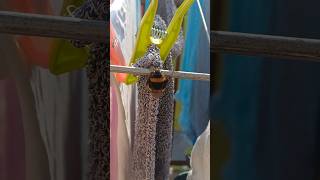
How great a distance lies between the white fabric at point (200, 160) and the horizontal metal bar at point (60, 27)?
33cm

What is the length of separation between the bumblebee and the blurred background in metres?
0.17

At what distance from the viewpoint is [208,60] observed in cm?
128

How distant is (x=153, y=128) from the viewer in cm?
127

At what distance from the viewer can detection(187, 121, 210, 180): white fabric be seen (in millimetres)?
1282

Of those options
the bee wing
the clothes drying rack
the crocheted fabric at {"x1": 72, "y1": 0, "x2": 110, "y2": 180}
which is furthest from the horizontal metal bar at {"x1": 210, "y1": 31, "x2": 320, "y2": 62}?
the crocheted fabric at {"x1": 72, "y1": 0, "x2": 110, "y2": 180}

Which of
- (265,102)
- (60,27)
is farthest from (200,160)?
(60,27)

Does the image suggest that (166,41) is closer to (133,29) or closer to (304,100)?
(133,29)

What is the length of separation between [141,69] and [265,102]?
0.37 m

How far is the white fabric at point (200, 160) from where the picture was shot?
128cm

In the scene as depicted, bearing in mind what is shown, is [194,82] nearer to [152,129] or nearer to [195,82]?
[195,82]

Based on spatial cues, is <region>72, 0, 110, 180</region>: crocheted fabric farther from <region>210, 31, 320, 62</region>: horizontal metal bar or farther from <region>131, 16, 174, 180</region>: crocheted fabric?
<region>210, 31, 320, 62</region>: horizontal metal bar

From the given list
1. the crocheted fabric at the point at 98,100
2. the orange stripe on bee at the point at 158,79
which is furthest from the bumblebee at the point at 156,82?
the crocheted fabric at the point at 98,100

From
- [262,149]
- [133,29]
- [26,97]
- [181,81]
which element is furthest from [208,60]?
[26,97]

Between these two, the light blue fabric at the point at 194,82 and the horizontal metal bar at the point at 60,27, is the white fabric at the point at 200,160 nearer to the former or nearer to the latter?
the light blue fabric at the point at 194,82
